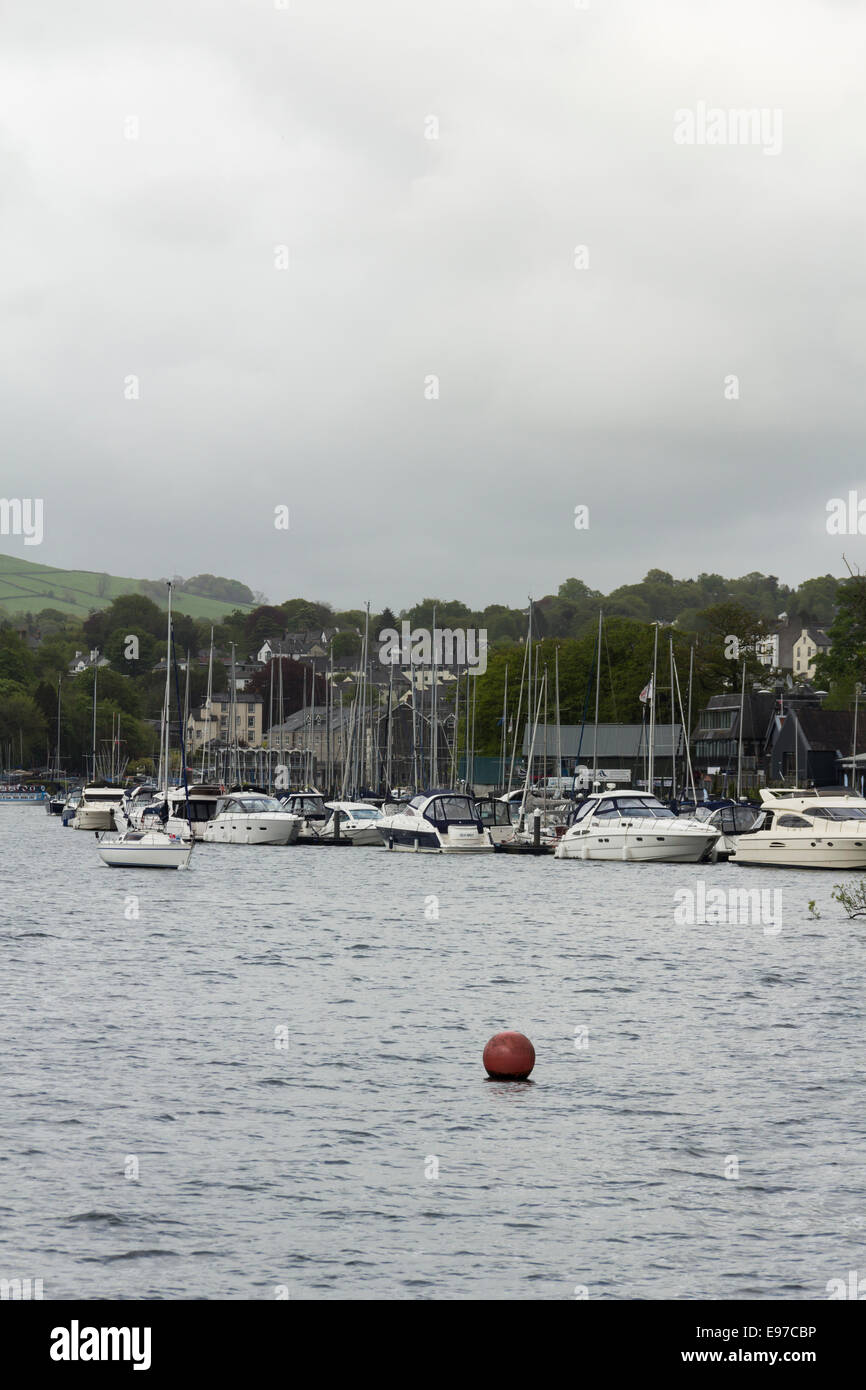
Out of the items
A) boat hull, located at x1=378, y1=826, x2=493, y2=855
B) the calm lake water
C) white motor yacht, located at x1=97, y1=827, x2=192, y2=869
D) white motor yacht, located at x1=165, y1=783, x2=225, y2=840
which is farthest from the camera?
white motor yacht, located at x1=165, y1=783, x2=225, y2=840

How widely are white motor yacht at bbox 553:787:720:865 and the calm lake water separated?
97.7ft

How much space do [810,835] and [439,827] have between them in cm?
2128

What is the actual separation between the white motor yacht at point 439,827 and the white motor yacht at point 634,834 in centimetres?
504

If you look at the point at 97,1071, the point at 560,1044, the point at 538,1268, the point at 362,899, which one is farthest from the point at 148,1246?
the point at 362,899

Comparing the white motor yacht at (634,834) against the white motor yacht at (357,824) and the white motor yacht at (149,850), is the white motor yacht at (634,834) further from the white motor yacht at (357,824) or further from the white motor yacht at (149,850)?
the white motor yacht at (149,850)

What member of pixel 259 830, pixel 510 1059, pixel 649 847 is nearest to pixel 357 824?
pixel 259 830

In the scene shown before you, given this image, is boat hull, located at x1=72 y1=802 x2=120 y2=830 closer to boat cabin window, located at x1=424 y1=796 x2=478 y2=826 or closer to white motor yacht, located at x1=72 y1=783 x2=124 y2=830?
white motor yacht, located at x1=72 y1=783 x2=124 y2=830

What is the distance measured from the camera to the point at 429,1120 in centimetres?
2083

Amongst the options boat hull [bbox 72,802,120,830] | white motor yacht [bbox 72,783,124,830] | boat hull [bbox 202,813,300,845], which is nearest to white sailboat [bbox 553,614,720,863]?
boat hull [bbox 202,813,300,845]

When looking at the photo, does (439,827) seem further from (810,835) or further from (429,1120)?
(429,1120)

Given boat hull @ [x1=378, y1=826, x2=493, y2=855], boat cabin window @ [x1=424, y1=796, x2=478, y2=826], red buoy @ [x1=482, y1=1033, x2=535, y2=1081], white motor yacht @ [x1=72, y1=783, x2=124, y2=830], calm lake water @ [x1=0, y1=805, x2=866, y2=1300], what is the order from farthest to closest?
white motor yacht @ [x1=72, y1=783, x2=124, y2=830]
boat cabin window @ [x1=424, y1=796, x2=478, y2=826]
boat hull @ [x1=378, y1=826, x2=493, y2=855]
red buoy @ [x1=482, y1=1033, x2=535, y2=1081]
calm lake water @ [x1=0, y1=805, x2=866, y2=1300]

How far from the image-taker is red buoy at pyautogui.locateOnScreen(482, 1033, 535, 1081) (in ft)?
76.4

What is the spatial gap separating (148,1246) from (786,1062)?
475 inches
